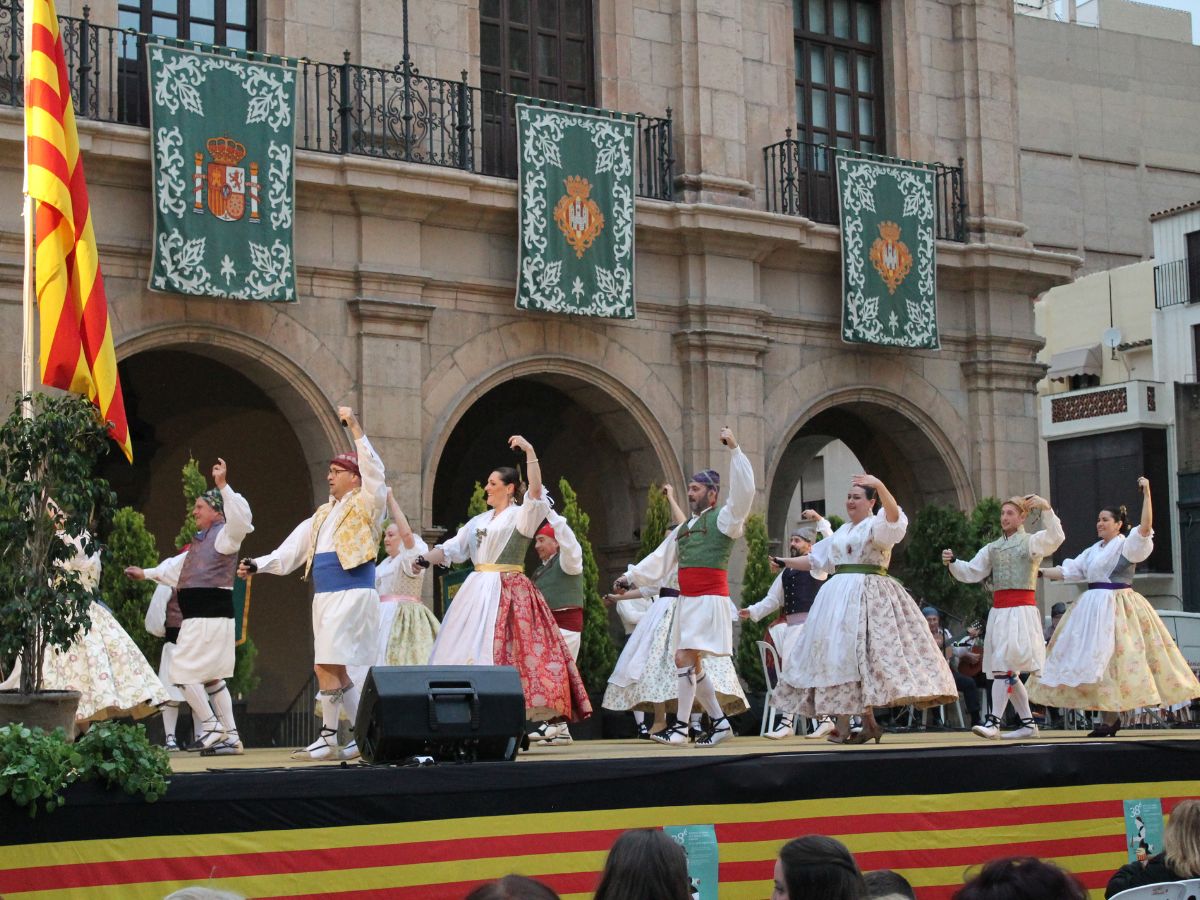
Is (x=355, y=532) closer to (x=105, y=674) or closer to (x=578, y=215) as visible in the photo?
(x=105, y=674)

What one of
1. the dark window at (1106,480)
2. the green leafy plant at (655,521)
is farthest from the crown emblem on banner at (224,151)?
the dark window at (1106,480)

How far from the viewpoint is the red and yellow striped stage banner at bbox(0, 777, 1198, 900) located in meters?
6.71

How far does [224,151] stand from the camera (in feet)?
50.1

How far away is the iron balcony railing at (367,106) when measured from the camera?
14984 mm

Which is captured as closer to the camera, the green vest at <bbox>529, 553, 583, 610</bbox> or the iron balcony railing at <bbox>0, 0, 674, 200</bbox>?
the green vest at <bbox>529, 553, 583, 610</bbox>

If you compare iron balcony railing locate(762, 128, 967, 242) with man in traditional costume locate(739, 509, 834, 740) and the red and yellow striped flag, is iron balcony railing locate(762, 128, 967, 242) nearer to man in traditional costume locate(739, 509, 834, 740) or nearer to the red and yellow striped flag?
man in traditional costume locate(739, 509, 834, 740)

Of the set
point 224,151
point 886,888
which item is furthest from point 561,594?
point 886,888

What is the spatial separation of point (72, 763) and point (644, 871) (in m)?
2.95

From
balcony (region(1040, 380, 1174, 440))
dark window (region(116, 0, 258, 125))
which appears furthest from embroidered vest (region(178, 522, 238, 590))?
balcony (region(1040, 380, 1174, 440))

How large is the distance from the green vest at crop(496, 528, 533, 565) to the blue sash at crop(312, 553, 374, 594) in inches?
38.3

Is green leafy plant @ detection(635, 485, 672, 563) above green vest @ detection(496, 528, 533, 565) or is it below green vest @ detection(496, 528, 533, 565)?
above

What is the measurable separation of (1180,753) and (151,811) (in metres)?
5.38

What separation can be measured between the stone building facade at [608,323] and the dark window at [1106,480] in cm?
1067

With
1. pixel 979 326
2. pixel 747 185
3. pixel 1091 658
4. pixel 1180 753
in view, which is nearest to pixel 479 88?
pixel 747 185
